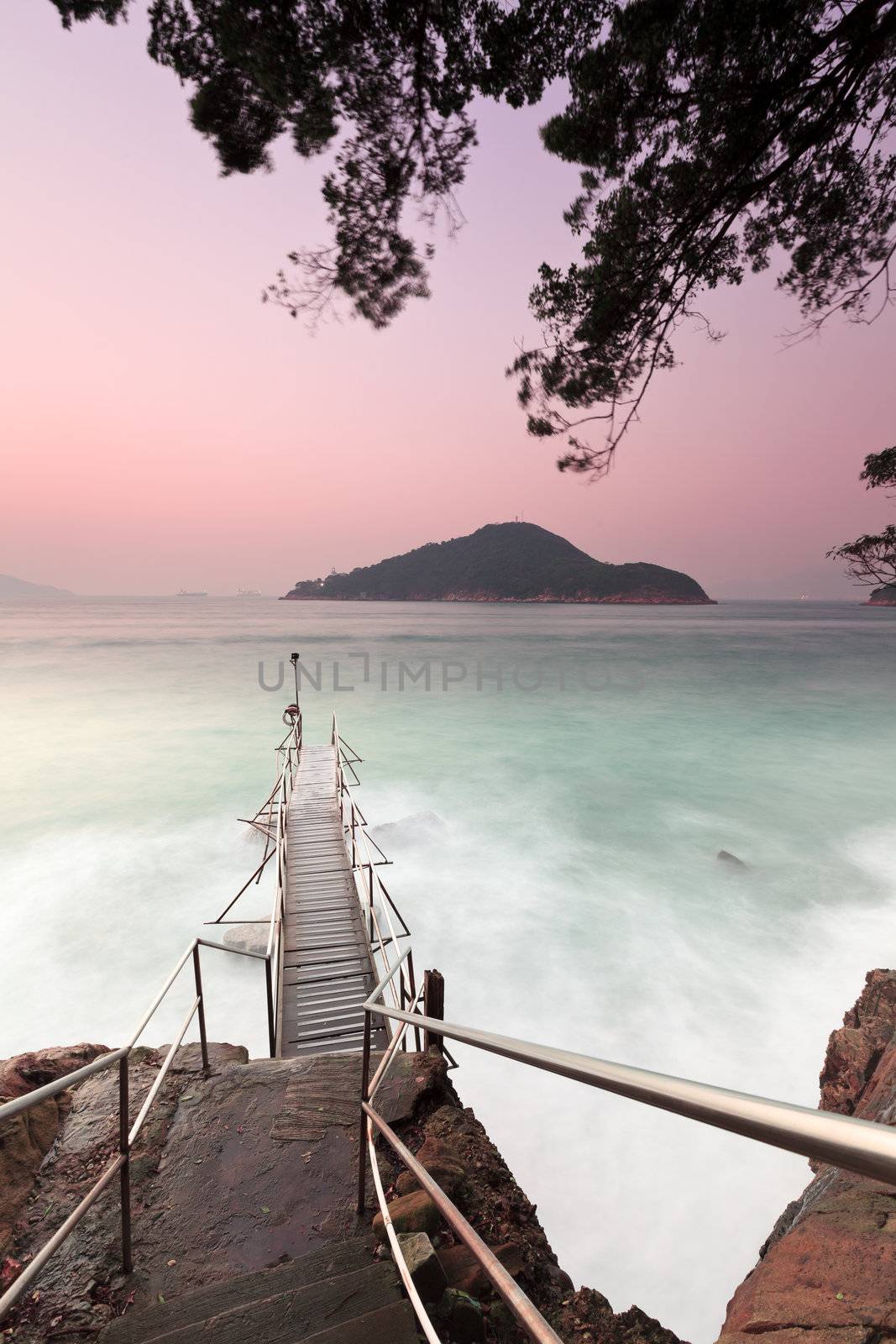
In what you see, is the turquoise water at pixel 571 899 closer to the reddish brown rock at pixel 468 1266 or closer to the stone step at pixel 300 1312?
the reddish brown rock at pixel 468 1266

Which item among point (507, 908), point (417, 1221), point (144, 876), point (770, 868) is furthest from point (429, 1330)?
point (770, 868)

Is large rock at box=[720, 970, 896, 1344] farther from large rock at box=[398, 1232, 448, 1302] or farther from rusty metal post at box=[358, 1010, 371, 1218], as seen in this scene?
rusty metal post at box=[358, 1010, 371, 1218]

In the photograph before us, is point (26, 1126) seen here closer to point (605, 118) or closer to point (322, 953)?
point (322, 953)

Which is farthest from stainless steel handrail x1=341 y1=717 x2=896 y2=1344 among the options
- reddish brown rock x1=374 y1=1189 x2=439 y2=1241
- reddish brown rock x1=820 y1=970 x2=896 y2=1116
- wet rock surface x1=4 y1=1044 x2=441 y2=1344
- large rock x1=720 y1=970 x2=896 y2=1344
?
reddish brown rock x1=820 y1=970 x2=896 y2=1116

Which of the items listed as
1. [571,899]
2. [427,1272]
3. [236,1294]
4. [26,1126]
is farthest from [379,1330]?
[571,899]

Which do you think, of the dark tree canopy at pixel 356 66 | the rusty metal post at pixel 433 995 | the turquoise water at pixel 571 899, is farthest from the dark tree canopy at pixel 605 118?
the turquoise water at pixel 571 899

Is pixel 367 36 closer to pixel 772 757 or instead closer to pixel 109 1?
pixel 109 1

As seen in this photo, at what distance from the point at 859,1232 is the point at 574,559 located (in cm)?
19058

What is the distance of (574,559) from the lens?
184750 millimetres

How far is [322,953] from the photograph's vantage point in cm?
735

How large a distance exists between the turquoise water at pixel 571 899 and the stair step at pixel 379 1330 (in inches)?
292

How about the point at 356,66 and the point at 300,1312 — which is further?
the point at 356,66

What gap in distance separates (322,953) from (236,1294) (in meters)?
5.19

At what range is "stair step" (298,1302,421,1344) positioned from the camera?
1947 millimetres
